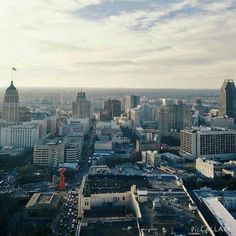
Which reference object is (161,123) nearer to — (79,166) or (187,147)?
(187,147)

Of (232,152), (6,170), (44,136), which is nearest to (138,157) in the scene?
(232,152)

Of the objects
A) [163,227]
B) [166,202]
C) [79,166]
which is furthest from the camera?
[79,166]

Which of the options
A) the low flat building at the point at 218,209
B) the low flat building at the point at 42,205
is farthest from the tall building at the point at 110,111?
the low flat building at the point at 42,205

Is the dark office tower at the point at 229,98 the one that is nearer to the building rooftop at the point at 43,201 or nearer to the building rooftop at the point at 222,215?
the building rooftop at the point at 222,215

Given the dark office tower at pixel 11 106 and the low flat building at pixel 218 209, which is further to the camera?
the dark office tower at pixel 11 106

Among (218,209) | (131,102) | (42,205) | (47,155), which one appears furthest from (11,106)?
(218,209)

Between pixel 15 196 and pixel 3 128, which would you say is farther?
pixel 3 128

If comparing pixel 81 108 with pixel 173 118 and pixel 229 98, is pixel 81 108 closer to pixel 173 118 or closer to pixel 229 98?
pixel 173 118
